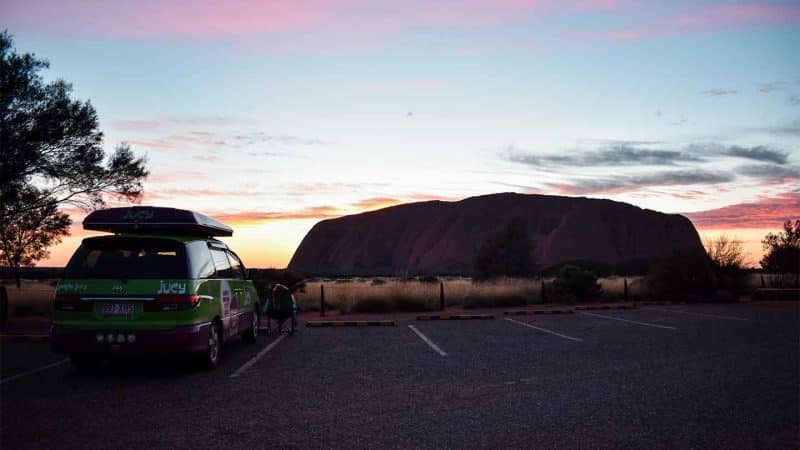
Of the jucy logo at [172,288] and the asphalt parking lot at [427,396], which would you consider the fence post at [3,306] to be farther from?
the jucy logo at [172,288]

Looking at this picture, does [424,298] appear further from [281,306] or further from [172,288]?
[172,288]

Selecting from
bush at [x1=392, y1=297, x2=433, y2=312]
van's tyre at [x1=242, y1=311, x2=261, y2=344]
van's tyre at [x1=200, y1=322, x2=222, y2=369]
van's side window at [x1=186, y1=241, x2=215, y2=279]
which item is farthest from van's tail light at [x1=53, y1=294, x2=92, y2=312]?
bush at [x1=392, y1=297, x2=433, y2=312]

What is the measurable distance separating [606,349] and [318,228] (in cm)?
11771

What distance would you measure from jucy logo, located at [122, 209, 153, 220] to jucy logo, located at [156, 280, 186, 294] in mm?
1306

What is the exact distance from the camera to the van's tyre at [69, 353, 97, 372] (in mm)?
10062

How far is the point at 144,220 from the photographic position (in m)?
10.1

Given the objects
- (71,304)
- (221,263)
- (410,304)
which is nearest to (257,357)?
(221,263)

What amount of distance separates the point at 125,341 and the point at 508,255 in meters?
42.1

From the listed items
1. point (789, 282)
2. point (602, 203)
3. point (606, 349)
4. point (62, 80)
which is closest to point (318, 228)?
point (602, 203)

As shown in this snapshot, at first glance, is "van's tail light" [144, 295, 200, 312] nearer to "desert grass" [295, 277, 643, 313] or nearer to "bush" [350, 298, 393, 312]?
"desert grass" [295, 277, 643, 313]

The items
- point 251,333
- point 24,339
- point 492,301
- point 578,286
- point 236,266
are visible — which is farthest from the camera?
point 578,286

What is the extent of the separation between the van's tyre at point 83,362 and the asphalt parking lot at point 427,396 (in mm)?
261

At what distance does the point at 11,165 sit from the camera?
64.2 feet

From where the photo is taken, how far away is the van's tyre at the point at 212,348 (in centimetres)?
995
